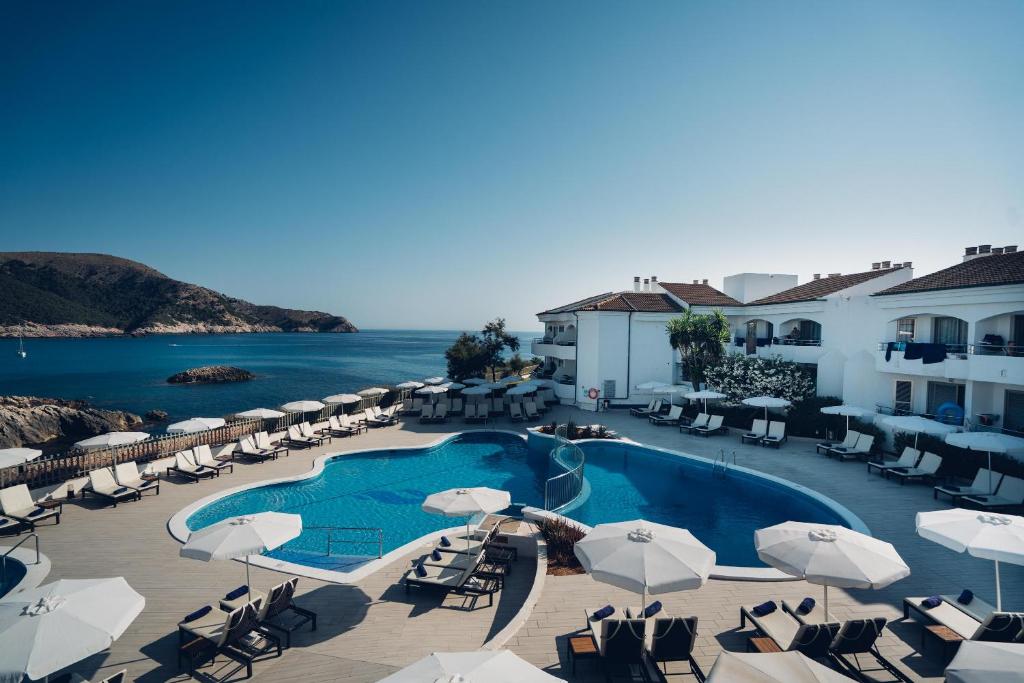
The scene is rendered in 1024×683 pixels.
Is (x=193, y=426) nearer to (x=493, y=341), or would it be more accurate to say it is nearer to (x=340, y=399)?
(x=340, y=399)

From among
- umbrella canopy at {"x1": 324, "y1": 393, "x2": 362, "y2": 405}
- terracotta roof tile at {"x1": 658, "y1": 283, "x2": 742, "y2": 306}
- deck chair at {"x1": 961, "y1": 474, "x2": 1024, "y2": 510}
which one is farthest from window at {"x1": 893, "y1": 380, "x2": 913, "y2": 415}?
umbrella canopy at {"x1": 324, "y1": 393, "x2": 362, "y2": 405}

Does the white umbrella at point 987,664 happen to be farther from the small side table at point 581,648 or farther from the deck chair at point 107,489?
the deck chair at point 107,489

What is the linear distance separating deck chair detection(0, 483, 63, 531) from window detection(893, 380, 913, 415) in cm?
2902

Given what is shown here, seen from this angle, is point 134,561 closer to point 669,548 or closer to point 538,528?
point 538,528

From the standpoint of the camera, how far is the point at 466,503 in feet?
31.6

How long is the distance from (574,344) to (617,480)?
51.2 feet

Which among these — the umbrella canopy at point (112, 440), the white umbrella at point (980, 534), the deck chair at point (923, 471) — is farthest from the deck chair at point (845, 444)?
the umbrella canopy at point (112, 440)

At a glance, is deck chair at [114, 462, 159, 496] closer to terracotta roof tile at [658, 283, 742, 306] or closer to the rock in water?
terracotta roof tile at [658, 283, 742, 306]

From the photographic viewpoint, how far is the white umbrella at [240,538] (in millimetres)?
7418

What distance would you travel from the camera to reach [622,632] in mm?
Answer: 6328

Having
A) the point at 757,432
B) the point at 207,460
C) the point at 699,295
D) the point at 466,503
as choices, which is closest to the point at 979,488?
the point at 757,432

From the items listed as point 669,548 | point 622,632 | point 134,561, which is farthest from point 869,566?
point 134,561

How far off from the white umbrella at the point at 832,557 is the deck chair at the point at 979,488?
9222mm

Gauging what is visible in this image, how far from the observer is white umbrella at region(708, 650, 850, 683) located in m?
4.38
